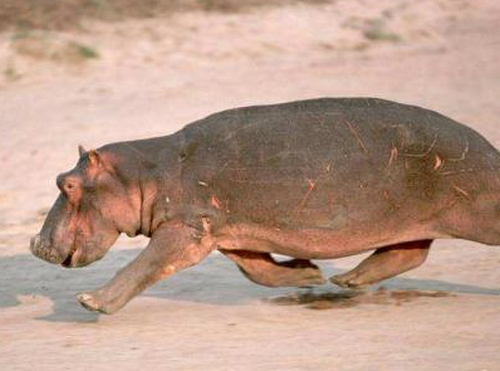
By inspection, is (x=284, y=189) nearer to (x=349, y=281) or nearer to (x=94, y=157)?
(x=349, y=281)

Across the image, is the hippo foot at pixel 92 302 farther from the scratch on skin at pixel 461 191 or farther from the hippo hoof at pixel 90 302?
the scratch on skin at pixel 461 191

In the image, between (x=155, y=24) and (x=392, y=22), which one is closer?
(x=155, y=24)

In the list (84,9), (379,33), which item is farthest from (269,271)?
(379,33)

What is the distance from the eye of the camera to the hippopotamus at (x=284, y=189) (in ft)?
29.1

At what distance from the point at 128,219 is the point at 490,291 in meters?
2.53

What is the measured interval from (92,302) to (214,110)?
7300 millimetres

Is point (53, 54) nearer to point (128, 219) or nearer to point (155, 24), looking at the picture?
point (155, 24)

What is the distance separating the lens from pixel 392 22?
63.2 ft

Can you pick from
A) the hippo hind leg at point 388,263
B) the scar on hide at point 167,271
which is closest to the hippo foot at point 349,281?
the hippo hind leg at point 388,263

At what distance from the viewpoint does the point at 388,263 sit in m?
9.54

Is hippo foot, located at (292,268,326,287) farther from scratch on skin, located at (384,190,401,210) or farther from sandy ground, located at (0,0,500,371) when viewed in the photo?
scratch on skin, located at (384,190,401,210)

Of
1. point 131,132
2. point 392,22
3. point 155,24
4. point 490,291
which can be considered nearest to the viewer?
point 490,291

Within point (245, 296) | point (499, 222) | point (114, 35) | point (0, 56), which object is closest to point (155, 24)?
point (114, 35)

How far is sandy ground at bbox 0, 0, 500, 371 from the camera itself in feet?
26.7
